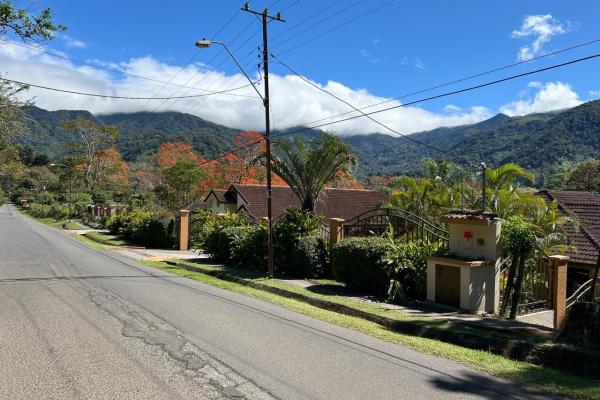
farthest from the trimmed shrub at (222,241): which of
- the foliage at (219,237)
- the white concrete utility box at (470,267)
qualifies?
the white concrete utility box at (470,267)

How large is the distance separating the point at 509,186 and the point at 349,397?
46.2 feet

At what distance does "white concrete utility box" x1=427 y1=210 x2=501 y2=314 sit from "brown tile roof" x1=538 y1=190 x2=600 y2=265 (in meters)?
6.12

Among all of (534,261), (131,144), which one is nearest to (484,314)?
(534,261)

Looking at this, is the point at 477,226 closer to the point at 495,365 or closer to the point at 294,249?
the point at 495,365

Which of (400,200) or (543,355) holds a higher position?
(400,200)

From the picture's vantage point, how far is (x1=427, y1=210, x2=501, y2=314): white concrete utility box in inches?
422

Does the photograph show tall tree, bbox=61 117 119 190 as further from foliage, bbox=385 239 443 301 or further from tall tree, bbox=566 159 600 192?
foliage, bbox=385 239 443 301

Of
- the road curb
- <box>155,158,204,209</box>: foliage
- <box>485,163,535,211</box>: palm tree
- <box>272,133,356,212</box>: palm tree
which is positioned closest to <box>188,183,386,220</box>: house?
<box>155,158,204,209</box>: foliage

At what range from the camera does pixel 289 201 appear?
35.3 metres

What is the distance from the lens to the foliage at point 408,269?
11734 millimetres

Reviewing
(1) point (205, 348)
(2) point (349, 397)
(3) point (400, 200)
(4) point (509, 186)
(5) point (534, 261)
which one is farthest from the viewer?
(3) point (400, 200)

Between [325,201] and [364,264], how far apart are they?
22.1 metres

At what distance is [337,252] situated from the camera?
43.3ft

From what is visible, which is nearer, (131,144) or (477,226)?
(477,226)
